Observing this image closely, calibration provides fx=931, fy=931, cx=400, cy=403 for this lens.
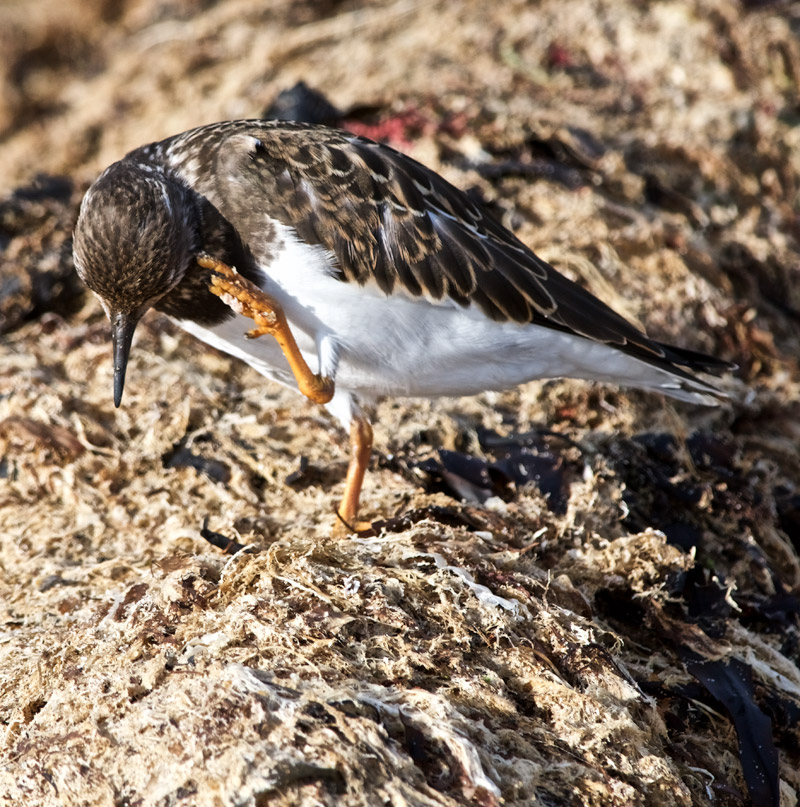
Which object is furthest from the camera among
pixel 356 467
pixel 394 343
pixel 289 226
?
pixel 356 467

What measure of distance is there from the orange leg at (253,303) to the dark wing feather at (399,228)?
0.26 meters

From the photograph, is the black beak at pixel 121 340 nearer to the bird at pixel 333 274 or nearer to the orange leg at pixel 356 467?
the bird at pixel 333 274

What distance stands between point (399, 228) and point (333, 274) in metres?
0.35

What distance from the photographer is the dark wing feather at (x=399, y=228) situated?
11.1 feet

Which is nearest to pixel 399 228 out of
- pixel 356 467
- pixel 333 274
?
pixel 333 274

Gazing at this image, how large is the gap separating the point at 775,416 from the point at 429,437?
194 cm

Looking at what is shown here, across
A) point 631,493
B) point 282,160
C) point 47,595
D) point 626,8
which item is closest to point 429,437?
point 631,493

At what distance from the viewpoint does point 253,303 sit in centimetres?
321

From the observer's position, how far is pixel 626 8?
24.7ft

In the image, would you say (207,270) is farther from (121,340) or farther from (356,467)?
(356,467)

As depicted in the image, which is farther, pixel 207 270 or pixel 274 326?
pixel 207 270

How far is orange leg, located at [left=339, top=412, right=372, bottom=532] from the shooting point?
3658 millimetres

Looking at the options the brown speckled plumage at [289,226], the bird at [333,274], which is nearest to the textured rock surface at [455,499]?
the bird at [333,274]

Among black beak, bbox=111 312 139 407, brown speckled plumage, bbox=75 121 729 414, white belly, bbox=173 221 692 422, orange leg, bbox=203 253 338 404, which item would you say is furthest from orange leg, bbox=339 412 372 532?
black beak, bbox=111 312 139 407
